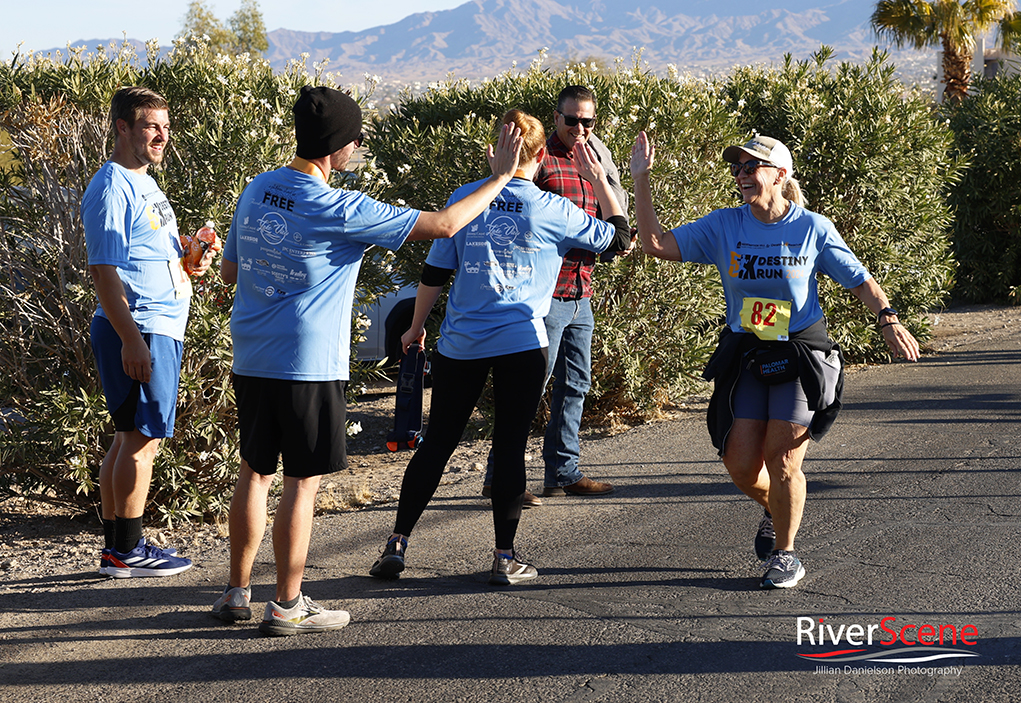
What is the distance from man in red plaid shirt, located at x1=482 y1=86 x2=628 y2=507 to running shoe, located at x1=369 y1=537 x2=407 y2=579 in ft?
3.97

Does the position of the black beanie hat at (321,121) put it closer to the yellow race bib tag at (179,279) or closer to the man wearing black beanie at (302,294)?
the man wearing black beanie at (302,294)

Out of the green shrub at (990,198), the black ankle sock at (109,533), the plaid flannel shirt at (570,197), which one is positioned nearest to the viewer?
the black ankle sock at (109,533)

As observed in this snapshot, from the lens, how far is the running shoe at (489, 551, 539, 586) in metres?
4.42

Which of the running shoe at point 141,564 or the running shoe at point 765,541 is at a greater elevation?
the running shoe at point 765,541

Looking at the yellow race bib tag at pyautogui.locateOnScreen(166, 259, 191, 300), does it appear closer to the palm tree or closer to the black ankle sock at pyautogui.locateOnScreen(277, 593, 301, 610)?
the black ankle sock at pyautogui.locateOnScreen(277, 593, 301, 610)

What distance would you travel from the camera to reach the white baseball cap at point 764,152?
4254mm

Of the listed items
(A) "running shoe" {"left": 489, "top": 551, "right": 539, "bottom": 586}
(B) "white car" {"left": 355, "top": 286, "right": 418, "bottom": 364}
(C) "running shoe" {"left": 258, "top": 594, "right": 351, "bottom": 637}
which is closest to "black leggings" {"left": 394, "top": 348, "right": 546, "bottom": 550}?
(A) "running shoe" {"left": 489, "top": 551, "right": 539, "bottom": 586}

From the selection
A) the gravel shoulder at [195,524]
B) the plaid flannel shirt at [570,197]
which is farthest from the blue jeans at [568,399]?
the gravel shoulder at [195,524]

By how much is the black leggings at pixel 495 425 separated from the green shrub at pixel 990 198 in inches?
441

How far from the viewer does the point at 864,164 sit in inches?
375

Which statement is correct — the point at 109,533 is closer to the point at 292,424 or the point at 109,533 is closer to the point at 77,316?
the point at 77,316

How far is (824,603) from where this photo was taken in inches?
162

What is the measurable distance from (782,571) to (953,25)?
23.3 meters

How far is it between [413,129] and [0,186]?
9.73ft
